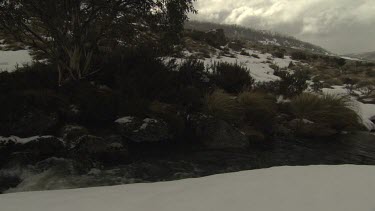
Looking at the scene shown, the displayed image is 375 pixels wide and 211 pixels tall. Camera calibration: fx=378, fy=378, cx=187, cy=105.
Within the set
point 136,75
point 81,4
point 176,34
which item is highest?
point 81,4

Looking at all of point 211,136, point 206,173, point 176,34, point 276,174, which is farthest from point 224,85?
point 276,174

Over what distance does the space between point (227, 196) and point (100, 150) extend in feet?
11.6

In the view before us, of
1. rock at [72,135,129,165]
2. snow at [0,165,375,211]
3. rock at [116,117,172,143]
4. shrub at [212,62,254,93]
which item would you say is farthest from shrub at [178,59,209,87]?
snow at [0,165,375,211]

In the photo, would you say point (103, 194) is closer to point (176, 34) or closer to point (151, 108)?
point (151, 108)

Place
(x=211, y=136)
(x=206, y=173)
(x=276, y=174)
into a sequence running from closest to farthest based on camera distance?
(x=276, y=174)
(x=206, y=173)
(x=211, y=136)

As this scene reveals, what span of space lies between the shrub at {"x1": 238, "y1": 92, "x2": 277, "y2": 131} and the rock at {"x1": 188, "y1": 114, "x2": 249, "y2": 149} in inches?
38.3

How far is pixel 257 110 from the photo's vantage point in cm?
980

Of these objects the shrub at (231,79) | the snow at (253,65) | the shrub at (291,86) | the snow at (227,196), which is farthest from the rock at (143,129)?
the shrub at (291,86)

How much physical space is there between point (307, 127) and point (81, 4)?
22.3ft

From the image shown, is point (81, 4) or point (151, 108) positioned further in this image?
point (81, 4)

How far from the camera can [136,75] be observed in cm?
988

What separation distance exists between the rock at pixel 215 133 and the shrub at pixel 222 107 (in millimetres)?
357

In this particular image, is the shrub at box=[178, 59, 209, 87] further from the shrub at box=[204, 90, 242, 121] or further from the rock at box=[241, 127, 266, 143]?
the rock at box=[241, 127, 266, 143]

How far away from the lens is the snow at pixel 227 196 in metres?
3.58
